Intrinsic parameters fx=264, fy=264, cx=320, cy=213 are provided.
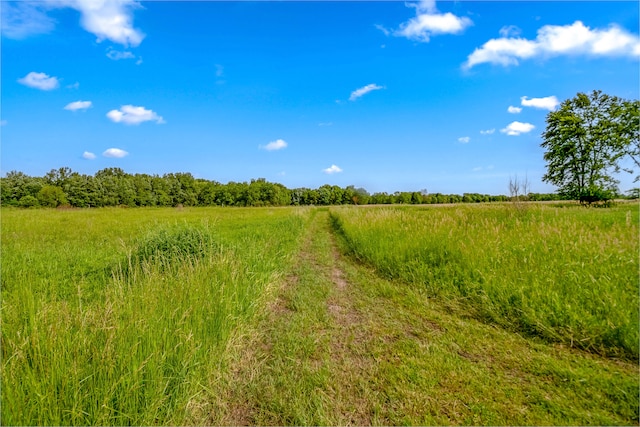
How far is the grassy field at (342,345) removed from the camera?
2014 mm

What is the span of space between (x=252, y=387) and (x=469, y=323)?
3.16m

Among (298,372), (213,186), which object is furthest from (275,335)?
(213,186)

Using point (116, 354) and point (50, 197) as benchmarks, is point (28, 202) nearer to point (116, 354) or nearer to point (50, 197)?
point (50, 197)

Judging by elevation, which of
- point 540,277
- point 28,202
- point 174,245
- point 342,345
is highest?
point 28,202

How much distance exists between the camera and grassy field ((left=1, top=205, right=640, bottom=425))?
2.01 m

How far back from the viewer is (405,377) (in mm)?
2721

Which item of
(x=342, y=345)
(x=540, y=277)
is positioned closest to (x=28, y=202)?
(x=342, y=345)

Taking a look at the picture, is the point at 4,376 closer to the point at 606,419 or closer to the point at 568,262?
the point at 606,419

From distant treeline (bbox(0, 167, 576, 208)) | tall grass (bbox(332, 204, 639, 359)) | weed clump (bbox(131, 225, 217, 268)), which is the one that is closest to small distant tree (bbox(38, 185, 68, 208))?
distant treeline (bbox(0, 167, 576, 208))

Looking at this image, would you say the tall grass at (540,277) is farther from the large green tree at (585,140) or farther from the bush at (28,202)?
the bush at (28,202)

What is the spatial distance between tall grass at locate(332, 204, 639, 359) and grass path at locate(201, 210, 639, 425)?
1.17 ft

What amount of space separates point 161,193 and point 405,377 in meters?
98.3

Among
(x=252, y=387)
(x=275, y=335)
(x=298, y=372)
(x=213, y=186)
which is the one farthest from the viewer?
(x=213, y=186)

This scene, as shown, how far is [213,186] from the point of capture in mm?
100000
